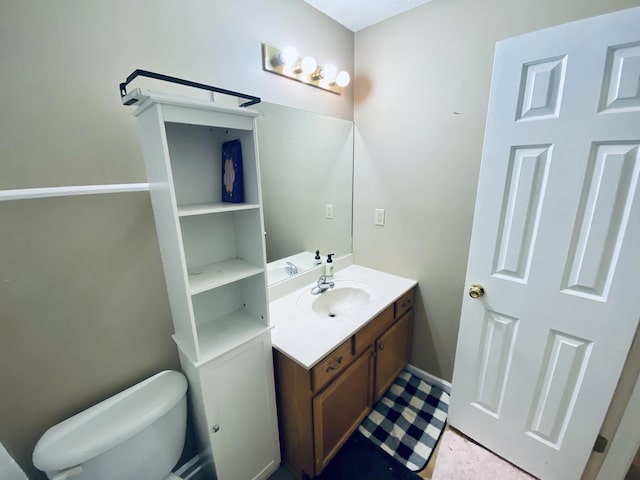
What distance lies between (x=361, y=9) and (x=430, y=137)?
0.79 metres

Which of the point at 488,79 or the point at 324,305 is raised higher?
the point at 488,79

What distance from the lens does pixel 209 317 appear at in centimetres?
118

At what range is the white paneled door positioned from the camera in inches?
A: 35.0

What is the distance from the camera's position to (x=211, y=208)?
92 centimetres

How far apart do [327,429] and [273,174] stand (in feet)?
4.24

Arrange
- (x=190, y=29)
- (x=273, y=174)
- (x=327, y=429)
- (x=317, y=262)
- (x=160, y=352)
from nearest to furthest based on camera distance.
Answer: (x=190, y=29)
(x=160, y=352)
(x=327, y=429)
(x=273, y=174)
(x=317, y=262)

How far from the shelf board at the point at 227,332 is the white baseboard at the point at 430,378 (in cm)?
133

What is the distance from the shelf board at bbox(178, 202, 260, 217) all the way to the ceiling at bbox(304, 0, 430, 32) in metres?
1.18

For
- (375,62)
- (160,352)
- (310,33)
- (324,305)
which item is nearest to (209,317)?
(160,352)

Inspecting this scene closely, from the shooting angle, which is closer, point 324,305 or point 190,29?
point 190,29

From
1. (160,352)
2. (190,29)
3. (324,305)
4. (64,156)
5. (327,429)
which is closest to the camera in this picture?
(64,156)

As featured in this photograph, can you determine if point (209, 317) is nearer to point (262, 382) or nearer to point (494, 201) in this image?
point (262, 382)

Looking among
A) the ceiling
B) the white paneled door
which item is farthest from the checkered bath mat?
the ceiling

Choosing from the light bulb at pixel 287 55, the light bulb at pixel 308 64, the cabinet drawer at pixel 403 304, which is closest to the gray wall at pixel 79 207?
the light bulb at pixel 287 55
